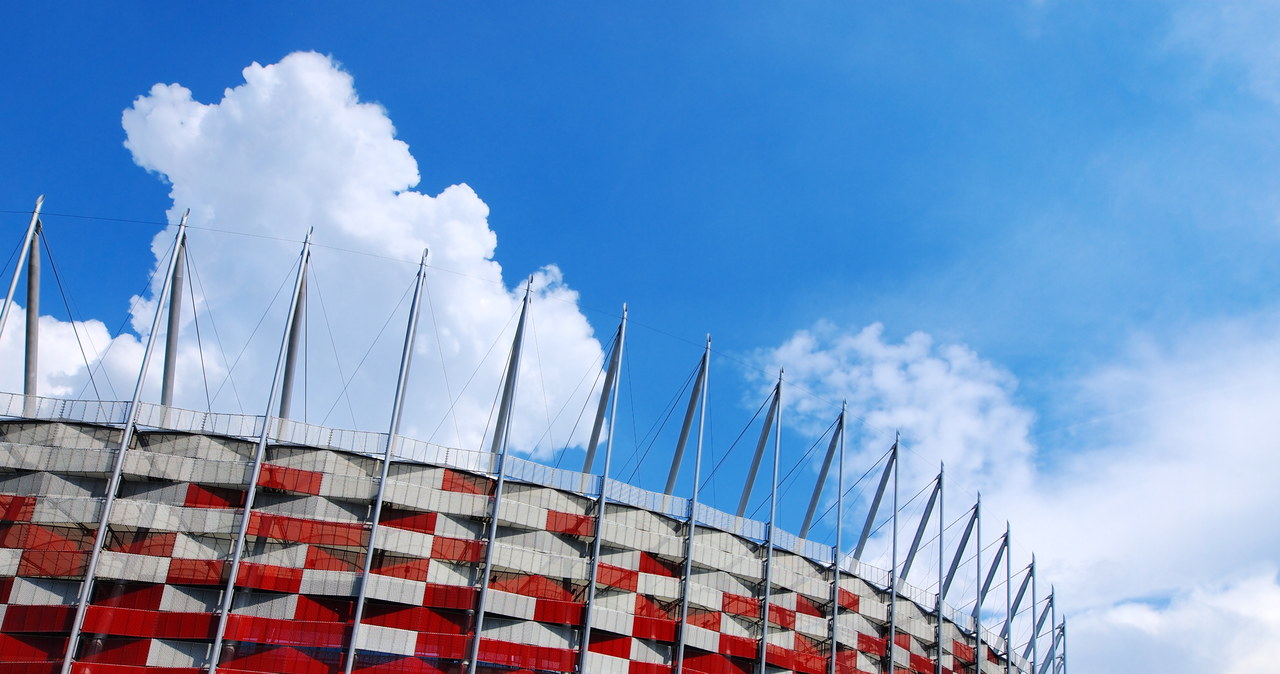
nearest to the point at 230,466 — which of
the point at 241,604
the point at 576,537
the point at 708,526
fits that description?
the point at 241,604

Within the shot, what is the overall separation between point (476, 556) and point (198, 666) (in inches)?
A: 591

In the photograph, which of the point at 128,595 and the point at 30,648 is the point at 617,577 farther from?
the point at 30,648

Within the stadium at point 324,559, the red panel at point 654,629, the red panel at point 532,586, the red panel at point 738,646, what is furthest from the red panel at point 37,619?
the red panel at point 738,646

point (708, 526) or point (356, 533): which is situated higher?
point (708, 526)

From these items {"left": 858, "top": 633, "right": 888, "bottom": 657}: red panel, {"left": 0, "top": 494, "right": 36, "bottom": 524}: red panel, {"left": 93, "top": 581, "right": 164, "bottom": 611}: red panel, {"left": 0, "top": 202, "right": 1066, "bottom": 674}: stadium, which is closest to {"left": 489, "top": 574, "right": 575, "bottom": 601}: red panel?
{"left": 0, "top": 202, "right": 1066, "bottom": 674}: stadium

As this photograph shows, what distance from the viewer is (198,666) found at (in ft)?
173

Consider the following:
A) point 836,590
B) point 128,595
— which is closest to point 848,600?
point 836,590

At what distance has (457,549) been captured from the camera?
5862 cm

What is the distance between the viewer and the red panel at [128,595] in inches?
2099

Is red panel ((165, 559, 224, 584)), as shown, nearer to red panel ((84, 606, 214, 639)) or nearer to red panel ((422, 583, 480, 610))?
red panel ((84, 606, 214, 639))

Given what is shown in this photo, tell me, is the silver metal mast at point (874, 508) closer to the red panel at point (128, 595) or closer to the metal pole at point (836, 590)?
the metal pole at point (836, 590)

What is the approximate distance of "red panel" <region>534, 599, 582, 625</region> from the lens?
59.4 meters

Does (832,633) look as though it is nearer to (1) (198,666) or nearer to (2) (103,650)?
(1) (198,666)

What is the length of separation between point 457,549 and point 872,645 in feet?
109
